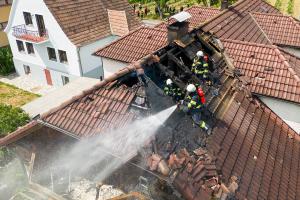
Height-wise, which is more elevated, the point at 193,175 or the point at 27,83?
the point at 193,175

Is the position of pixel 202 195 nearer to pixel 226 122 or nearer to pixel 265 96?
pixel 226 122

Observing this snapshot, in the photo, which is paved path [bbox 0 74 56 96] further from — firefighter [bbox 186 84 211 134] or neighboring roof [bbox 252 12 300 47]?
firefighter [bbox 186 84 211 134]

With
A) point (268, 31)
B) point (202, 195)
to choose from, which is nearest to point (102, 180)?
point (202, 195)

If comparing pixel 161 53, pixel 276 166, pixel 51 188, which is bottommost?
pixel 51 188

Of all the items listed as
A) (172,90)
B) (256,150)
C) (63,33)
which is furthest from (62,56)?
(256,150)

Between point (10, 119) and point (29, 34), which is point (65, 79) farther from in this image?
point (10, 119)
